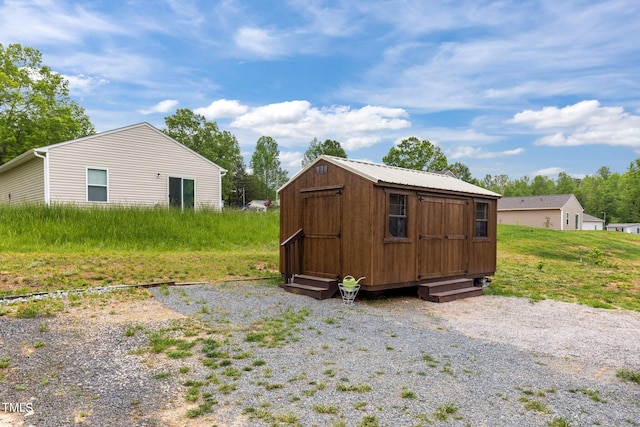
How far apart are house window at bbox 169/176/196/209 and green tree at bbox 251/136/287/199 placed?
3256cm

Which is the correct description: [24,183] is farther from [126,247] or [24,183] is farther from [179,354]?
[179,354]

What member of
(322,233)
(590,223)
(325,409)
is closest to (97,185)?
(322,233)

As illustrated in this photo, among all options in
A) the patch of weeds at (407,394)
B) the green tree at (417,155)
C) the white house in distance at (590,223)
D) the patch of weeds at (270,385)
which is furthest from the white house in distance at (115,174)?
the white house in distance at (590,223)

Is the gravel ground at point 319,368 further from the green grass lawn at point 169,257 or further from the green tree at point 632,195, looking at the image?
the green tree at point 632,195

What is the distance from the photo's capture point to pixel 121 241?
1101 cm

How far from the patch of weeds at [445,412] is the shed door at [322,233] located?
4.05m

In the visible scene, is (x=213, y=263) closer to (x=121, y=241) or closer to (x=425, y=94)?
(x=121, y=241)

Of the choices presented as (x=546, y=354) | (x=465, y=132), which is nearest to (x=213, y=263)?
(x=546, y=354)

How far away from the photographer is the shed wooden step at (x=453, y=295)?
715cm

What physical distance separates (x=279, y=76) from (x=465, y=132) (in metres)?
9.16

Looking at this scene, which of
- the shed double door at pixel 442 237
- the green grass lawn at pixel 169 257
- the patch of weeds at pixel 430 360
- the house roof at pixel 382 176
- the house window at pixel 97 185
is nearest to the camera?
the patch of weeds at pixel 430 360

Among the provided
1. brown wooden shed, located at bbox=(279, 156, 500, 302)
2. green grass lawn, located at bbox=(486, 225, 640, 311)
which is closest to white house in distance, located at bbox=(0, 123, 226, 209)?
brown wooden shed, located at bbox=(279, 156, 500, 302)

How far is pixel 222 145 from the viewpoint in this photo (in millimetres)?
37375

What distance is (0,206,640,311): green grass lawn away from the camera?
25.0ft
